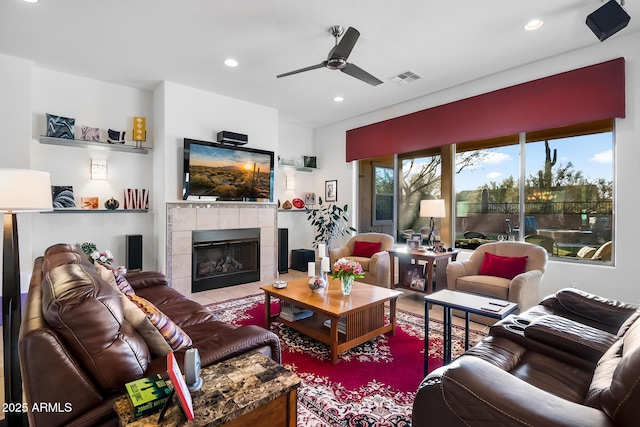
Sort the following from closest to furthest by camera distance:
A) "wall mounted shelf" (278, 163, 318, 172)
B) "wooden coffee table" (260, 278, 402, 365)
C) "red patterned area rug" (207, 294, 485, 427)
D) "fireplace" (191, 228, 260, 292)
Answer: "red patterned area rug" (207, 294, 485, 427) < "wooden coffee table" (260, 278, 402, 365) < "fireplace" (191, 228, 260, 292) < "wall mounted shelf" (278, 163, 318, 172)

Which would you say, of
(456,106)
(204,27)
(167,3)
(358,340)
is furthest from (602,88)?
(167,3)

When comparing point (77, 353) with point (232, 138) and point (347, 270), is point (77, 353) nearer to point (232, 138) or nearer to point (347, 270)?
point (347, 270)

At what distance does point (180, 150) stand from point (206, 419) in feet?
13.8

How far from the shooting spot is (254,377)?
128cm

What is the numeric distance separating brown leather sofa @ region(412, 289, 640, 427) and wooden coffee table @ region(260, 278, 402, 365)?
41.7 inches

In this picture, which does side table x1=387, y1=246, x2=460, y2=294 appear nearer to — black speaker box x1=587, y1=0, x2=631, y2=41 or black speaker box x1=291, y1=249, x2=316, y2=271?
black speaker box x1=291, y1=249, x2=316, y2=271

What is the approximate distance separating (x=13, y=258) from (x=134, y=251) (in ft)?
9.23

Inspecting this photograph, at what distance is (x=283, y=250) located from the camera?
5.93 metres

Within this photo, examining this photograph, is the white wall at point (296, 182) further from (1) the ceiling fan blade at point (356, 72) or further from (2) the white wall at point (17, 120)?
(2) the white wall at point (17, 120)

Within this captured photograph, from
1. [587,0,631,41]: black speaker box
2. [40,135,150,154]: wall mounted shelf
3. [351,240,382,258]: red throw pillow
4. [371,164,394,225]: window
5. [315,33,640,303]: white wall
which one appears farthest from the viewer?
[371,164,394,225]: window

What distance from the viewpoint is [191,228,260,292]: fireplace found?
4734 millimetres

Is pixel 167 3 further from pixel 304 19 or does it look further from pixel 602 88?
pixel 602 88

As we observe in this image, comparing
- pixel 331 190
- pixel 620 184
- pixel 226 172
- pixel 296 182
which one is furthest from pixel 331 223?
pixel 620 184

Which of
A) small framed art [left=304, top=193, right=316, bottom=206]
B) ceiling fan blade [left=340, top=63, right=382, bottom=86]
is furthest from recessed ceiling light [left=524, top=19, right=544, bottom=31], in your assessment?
small framed art [left=304, top=193, right=316, bottom=206]
